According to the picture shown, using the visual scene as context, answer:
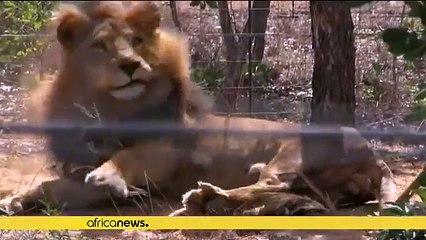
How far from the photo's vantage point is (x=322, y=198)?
3.05m

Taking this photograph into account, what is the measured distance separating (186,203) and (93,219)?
12.8 inches

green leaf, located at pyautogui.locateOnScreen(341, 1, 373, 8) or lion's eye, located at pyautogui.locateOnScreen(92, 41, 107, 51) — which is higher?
green leaf, located at pyautogui.locateOnScreen(341, 1, 373, 8)

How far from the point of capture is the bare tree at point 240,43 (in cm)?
288

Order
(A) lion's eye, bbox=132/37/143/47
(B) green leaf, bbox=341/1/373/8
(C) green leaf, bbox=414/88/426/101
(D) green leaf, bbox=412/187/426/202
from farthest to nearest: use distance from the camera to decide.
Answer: (D) green leaf, bbox=412/187/426/202
(C) green leaf, bbox=414/88/426/101
(A) lion's eye, bbox=132/37/143/47
(B) green leaf, bbox=341/1/373/8

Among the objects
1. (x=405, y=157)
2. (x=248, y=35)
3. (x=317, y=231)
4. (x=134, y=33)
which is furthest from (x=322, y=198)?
(x=134, y=33)

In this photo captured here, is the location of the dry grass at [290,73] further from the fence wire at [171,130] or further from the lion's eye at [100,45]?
the lion's eye at [100,45]

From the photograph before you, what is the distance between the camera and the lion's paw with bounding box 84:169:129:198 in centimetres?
302

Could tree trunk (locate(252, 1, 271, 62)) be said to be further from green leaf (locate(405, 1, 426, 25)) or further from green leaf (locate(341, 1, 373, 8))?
green leaf (locate(405, 1, 426, 25))

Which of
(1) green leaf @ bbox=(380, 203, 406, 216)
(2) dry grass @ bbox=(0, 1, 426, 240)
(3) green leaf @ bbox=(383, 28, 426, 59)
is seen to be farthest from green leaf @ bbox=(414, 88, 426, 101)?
(1) green leaf @ bbox=(380, 203, 406, 216)

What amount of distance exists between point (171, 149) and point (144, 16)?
0.48 m

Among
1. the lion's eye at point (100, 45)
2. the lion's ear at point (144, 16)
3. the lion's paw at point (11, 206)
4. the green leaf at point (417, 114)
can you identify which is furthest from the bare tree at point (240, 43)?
A: the lion's paw at point (11, 206)

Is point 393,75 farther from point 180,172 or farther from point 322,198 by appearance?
point 180,172

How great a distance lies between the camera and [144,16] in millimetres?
2816

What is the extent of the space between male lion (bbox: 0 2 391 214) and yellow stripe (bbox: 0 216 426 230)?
42 millimetres
